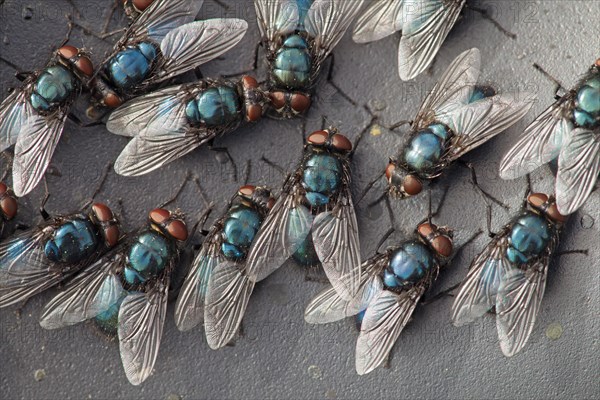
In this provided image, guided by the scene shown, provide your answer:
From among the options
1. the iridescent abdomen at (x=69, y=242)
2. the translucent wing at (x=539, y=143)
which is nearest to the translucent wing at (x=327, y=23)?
the translucent wing at (x=539, y=143)

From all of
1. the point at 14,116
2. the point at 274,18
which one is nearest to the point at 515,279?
the point at 274,18

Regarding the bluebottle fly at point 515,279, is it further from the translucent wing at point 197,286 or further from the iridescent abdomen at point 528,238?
the translucent wing at point 197,286

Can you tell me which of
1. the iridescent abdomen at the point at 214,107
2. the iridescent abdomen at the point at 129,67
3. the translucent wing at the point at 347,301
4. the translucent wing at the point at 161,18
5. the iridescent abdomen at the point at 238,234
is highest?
the translucent wing at the point at 161,18

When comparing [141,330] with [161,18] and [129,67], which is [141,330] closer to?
[129,67]

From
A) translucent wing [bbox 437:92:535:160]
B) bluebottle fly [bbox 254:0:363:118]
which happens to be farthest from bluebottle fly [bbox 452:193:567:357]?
bluebottle fly [bbox 254:0:363:118]

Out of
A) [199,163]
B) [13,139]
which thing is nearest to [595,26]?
[199,163]

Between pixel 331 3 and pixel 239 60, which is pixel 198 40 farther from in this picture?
pixel 331 3
